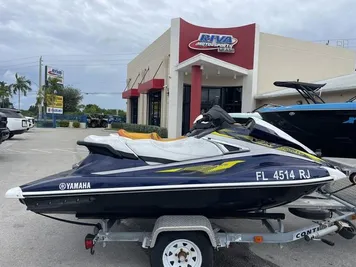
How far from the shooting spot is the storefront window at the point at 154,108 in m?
23.1

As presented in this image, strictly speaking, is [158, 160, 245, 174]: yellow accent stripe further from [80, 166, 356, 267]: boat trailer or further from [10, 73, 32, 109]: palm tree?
[10, 73, 32, 109]: palm tree

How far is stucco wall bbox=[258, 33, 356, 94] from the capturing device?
63.5 ft

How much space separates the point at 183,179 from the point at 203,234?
1.83 ft

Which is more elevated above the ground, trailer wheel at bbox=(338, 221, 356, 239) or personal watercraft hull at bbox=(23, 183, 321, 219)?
personal watercraft hull at bbox=(23, 183, 321, 219)

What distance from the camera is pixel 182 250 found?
9.96 feet

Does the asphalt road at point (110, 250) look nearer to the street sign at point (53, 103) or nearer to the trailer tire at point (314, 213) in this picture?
the trailer tire at point (314, 213)

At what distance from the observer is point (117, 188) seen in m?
2.93

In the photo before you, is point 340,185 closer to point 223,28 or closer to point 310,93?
point 310,93

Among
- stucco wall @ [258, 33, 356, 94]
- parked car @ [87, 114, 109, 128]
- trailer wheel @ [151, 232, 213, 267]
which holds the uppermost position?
stucco wall @ [258, 33, 356, 94]

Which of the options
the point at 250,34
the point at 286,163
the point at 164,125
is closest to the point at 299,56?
the point at 250,34

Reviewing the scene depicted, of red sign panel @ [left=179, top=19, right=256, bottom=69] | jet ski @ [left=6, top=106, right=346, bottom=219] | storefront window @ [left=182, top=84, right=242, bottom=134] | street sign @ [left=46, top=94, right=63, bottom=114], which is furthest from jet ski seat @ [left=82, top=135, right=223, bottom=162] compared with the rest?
street sign @ [left=46, top=94, right=63, bottom=114]

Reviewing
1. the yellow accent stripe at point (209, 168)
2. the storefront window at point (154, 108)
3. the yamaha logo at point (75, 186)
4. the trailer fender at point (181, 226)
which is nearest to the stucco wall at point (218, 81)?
the storefront window at point (154, 108)

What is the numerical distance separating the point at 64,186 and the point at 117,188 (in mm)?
490

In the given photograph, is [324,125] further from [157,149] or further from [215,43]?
[215,43]
